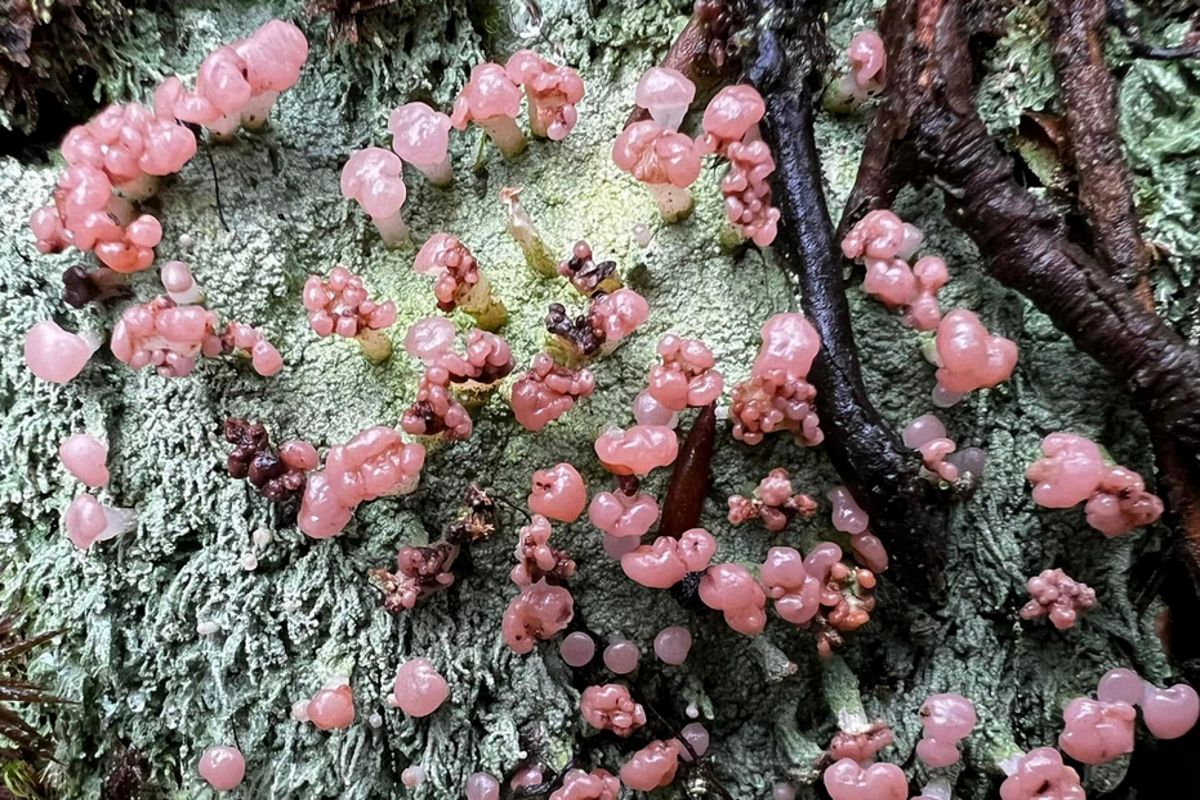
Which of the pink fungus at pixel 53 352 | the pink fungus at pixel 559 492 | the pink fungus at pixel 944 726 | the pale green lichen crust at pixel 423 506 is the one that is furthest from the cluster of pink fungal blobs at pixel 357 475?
the pink fungus at pixel 944 726

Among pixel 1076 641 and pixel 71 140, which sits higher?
pixel 71 140

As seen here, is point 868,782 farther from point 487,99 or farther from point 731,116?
point 487,99

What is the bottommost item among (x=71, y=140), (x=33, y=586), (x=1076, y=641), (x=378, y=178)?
(x=1076, y=641)

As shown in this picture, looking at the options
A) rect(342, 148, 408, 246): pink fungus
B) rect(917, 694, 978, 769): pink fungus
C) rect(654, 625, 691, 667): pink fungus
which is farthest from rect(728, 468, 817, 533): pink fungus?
rect(342, 148, 408, 246): pink fungus

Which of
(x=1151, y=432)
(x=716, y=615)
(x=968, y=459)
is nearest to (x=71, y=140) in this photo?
(x=716, y=615)

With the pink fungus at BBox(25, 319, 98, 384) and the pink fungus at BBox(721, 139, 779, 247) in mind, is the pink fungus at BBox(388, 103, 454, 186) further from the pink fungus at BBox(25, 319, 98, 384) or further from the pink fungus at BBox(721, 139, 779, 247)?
the pink fungus at BBox(25, 319, 98, 384)

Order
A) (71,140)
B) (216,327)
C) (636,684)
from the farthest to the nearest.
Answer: (636,684) < (216,327) < (71,140)

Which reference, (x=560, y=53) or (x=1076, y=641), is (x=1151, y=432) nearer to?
(x=1076, y=641)

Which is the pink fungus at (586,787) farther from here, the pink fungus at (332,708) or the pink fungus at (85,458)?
the pink fungus at (85,458)
